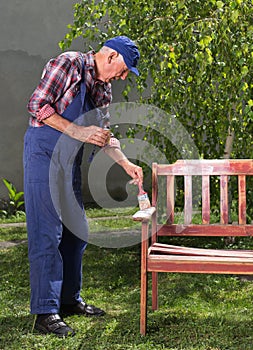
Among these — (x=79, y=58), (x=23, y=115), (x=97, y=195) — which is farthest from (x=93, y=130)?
(x=97, y=195)

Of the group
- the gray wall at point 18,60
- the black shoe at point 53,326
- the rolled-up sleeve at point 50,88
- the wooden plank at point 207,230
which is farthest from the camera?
the gray wall at point 18,60

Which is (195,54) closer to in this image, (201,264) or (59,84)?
(59,84)

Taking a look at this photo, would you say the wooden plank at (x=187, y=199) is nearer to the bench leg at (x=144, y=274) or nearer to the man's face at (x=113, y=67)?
the bench leg at (x=144, y=274)

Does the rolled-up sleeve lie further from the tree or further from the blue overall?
the tree

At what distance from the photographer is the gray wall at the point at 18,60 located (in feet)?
25.3

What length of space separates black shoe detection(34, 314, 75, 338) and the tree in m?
1.64

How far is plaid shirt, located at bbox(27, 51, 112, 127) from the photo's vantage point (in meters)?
3.03

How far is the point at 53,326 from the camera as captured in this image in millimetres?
3148

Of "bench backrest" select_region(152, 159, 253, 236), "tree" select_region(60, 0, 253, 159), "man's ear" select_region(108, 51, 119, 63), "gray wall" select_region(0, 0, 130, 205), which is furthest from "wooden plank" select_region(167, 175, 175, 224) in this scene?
"gray wall" select_region(0, 0, 130, 205)

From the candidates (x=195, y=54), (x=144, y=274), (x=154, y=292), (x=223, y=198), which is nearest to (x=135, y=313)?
(x=154, y=292)

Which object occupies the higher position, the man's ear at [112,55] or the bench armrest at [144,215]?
the man's ear at [112,55]

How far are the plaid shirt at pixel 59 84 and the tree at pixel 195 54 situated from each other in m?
0.89

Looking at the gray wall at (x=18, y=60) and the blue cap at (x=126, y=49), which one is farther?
the gray wall at (x=18, y=60)

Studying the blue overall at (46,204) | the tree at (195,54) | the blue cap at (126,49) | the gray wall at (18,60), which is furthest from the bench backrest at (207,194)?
the gray wall at (18,60)
